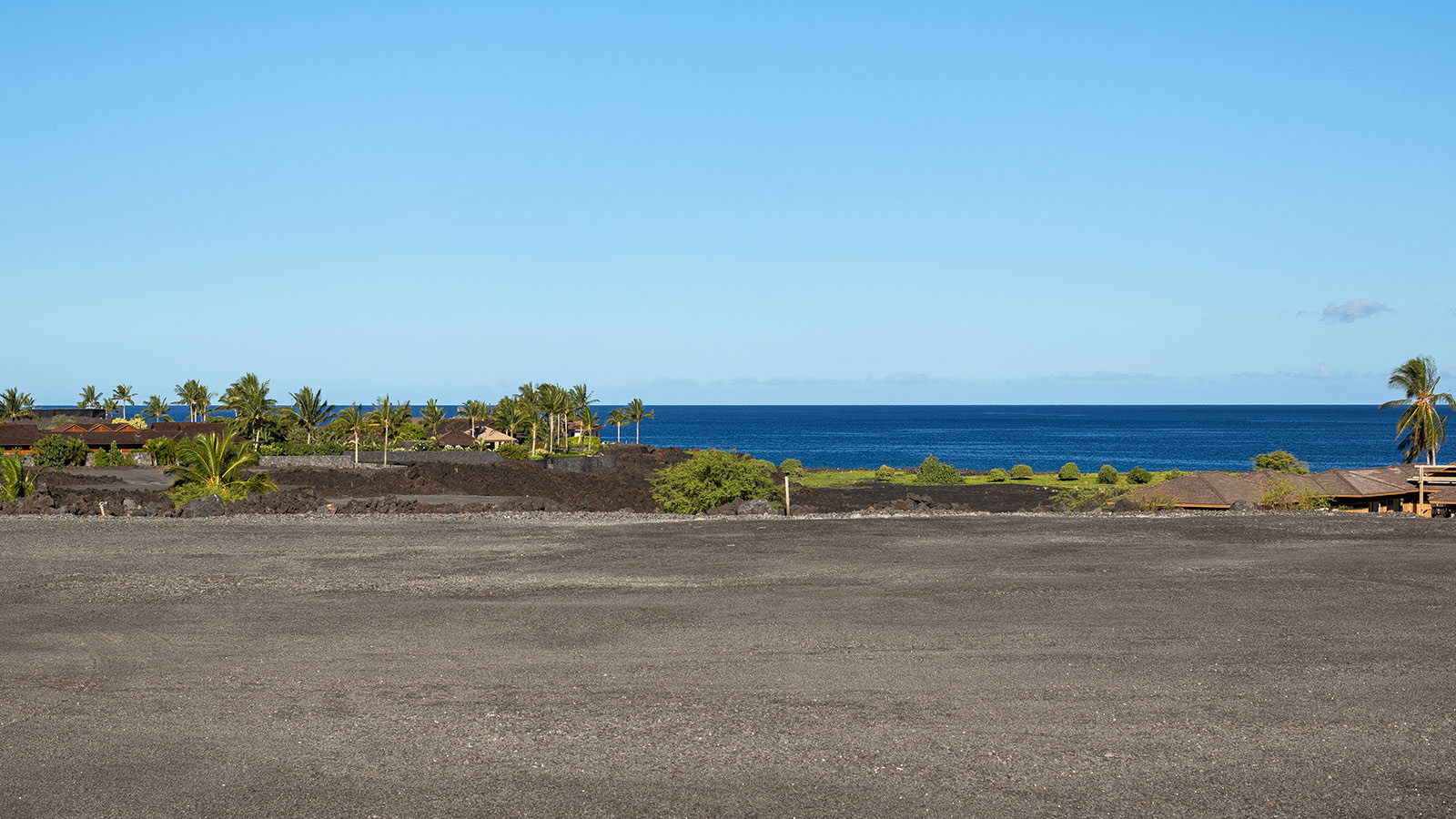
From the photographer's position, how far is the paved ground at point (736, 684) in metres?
8.87

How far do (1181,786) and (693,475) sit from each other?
28.2 meters

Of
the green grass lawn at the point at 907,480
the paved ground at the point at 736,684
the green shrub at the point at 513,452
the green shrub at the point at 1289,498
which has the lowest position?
the green grass lawn at the point at 907,480

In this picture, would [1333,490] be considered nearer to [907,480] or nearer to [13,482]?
[907,480]

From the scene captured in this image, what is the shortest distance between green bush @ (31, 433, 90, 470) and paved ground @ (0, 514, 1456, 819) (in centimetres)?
6074

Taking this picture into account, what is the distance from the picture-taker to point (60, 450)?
7425 cm

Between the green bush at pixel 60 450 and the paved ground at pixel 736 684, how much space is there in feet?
199

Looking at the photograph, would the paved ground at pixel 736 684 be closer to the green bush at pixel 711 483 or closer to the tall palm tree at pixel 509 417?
the green bush at pixel 711 483

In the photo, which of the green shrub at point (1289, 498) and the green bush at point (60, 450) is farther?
the green bush at point (60, 450)

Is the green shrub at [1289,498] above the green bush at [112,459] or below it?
above

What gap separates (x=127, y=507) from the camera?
115ft

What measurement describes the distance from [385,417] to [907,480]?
42328mm

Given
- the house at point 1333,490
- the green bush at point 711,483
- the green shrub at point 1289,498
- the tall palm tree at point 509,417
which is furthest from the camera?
the tall palm tree at point 509,417

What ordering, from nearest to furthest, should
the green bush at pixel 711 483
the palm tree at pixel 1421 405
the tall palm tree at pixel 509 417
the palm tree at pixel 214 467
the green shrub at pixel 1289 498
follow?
the green shrub at pixel 1289 498
the green bush at pixel 711 483
the palm tree at pixel 214 467
the palm tree at pixel 1421 405
the tall palm tree at pixel 509 417

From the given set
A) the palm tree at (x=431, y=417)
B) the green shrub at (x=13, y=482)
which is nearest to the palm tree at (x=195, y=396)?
the palm tree at (x=431, y=417)
